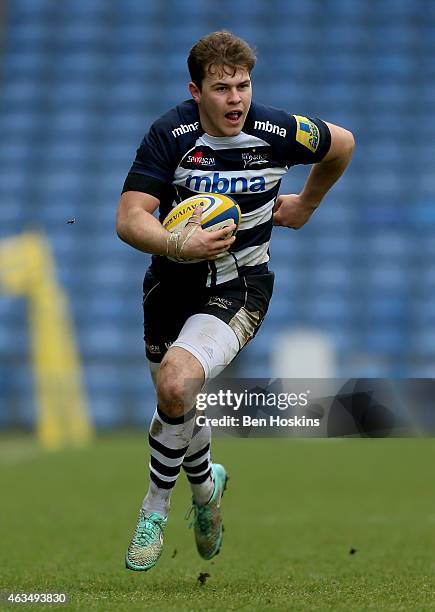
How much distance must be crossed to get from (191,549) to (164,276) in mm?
2326

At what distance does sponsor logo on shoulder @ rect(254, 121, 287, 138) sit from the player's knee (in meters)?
1.18

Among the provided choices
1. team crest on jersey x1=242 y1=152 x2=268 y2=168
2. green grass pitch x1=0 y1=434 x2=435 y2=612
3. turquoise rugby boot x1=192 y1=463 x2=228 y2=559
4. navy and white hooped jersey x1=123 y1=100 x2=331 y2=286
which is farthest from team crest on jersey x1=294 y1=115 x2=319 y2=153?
green grass pitch x1=0 y1=434 x2=435 y2=612

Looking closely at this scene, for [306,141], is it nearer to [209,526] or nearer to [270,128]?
[270,128]

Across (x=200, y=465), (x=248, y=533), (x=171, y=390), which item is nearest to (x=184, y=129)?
(x=171, y=390)

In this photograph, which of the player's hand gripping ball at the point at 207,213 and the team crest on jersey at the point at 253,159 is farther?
the team crest on jersey at the point at 253,159

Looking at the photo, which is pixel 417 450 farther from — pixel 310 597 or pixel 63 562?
pixel 310 597

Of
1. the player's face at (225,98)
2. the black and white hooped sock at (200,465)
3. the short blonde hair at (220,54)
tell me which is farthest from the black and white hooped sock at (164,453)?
the short blonde hair at (220,54)

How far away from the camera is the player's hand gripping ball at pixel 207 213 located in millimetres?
4750

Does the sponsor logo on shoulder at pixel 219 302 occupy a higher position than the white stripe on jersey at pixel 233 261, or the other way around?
the white stripe on jersey at pixel 233 261

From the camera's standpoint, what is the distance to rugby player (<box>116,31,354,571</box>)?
4707 mm

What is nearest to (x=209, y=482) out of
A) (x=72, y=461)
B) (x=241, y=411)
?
(x=241, y=411)

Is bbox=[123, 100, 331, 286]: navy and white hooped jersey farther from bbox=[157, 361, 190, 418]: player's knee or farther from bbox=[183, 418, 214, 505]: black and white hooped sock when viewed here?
bbox=[183, 418, 214, 505]: black and white hooped sock

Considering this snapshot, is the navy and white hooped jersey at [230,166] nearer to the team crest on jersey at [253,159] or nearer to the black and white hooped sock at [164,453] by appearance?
the team crest on jersey at [253,159]

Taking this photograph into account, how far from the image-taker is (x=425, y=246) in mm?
21141
